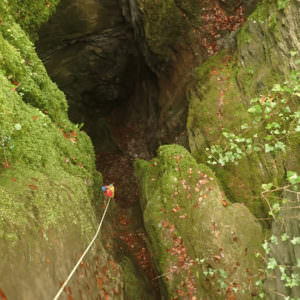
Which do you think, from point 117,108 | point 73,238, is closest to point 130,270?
point 73,238

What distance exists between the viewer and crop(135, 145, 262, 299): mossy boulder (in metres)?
4.98

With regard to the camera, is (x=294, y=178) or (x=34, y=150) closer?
(x=294, y=178)

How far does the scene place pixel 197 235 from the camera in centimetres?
530

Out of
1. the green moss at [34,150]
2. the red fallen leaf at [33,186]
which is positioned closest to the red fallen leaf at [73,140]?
the green moss at [34,150]

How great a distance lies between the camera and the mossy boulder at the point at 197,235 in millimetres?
4980

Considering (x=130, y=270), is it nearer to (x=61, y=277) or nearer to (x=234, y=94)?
(x=61, y=277)

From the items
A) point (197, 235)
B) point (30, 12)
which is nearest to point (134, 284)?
point (197, 235)

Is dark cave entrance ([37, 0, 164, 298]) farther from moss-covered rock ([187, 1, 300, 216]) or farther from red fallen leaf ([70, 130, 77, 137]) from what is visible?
moss-covered rock ([187, 1, 300, 216])

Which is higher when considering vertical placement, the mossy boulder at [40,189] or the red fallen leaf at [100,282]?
the mossy boulder at [40,189]

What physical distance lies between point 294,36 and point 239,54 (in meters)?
1.66

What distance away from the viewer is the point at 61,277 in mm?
3018

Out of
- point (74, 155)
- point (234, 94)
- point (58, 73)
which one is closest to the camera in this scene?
point (74, 155)

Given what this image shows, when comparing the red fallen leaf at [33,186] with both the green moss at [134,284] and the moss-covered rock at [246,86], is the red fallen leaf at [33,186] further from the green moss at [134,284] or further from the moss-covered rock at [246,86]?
the moss-covered rock at [246,86]

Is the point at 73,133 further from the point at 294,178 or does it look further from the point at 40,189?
the point at 294,178
